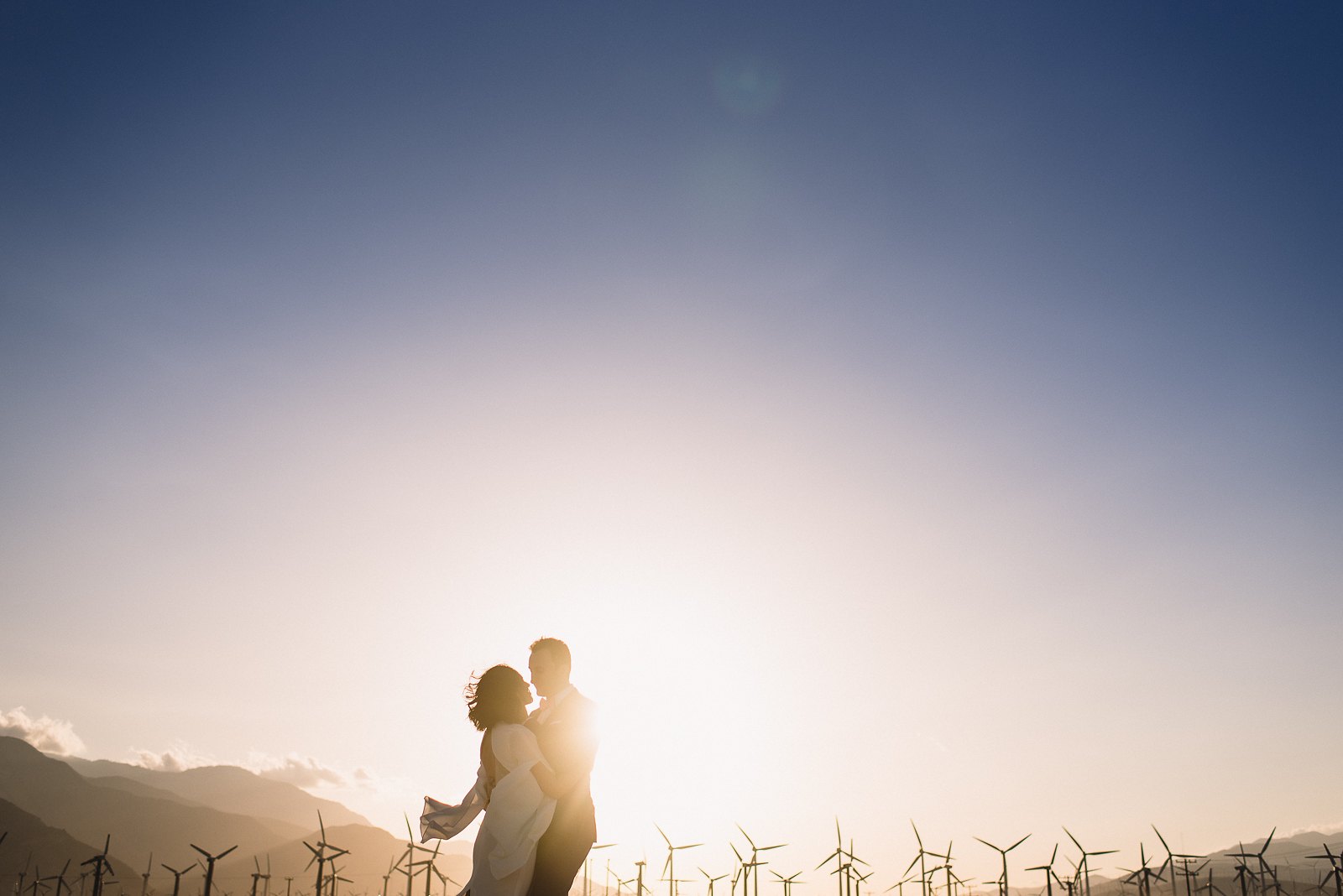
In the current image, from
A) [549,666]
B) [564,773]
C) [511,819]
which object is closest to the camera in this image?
[511,819]

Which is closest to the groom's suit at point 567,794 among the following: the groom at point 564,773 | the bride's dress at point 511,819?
the groom at point 564,773

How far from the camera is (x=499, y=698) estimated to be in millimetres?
8180

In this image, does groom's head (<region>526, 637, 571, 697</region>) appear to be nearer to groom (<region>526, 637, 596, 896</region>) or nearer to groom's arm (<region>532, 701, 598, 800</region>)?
groom (<region>526, 637, 596, 896</region>)

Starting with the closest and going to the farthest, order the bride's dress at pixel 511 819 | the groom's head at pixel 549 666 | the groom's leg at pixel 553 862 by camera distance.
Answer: the bride's dress at pixel 511 819, the groom's leg at pixel 553 862, the groom's head at pixel 549 666

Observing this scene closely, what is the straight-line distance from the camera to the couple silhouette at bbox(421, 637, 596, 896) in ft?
25.7

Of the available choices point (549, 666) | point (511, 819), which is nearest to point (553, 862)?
point (511, 819)

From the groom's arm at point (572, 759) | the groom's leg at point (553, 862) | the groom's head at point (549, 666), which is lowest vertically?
the groom's leg at point (553, 862)

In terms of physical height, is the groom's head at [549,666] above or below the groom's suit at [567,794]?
above

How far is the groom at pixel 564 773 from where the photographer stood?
7.91m

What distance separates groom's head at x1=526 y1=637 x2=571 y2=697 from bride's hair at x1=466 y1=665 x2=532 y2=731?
0.14 metres

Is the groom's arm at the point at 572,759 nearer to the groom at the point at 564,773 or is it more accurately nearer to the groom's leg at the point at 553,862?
the groom at the point at 564,773

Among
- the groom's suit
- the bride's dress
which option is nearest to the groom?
the groom's suit

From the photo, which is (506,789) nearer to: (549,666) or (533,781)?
(533,781)

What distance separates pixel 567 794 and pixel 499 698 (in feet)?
3.38
